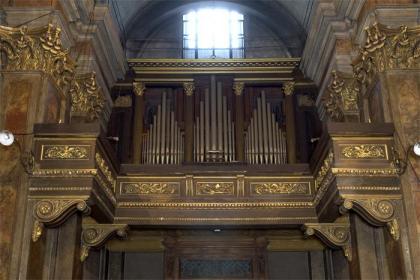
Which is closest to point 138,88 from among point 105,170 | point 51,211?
point 105,170

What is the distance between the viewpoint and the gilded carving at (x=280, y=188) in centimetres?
844

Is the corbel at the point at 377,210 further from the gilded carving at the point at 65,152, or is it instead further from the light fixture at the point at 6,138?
the light fixture at the point at 6,138

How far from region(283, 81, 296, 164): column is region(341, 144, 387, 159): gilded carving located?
2.43 metres

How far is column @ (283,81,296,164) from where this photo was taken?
920 cm

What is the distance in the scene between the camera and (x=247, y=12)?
12.5 metres

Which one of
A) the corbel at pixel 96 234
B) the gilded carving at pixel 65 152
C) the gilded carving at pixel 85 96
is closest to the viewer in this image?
the gilded carving at pixel 65 152

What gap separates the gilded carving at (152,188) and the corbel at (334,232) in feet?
6.97

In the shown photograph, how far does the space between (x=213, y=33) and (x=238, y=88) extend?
114 inches

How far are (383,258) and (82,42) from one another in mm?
5563

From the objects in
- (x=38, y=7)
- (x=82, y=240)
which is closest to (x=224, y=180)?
(x=82, y=240)

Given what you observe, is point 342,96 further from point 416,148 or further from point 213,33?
point 213,33

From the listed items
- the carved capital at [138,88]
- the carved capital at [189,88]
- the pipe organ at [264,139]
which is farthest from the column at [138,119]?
the pipe organ at [264,139]

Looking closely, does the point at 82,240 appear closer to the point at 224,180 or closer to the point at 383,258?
the point at 224,180

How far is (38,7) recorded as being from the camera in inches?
293
